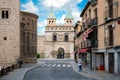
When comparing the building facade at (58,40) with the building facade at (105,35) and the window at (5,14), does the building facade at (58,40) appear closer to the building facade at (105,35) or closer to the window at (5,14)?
the window at (5,14)

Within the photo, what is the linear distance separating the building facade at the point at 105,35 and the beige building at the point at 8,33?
11062 millimetres

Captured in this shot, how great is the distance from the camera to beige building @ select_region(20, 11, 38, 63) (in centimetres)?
5956

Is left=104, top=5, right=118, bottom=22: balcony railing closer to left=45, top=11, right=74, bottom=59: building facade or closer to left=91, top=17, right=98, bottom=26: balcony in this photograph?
left=91, top=17, right=98, bottom=26: balcony

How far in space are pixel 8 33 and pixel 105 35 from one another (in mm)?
16577

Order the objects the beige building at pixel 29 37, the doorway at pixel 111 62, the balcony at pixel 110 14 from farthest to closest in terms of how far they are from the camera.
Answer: the beige building at pixel 29 37 < the doorway at pixel 111 62 < the balcony at pixel 110 14

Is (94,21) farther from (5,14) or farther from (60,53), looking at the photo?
(60,53)

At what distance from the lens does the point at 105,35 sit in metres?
30.8

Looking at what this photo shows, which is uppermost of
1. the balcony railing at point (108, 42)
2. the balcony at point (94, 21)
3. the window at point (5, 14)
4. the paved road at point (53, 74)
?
the window at point (5, 14)

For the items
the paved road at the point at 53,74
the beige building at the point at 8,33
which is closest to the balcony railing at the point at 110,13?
the paved road at the point at 53,74

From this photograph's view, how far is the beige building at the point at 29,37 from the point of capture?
5956 centimetres

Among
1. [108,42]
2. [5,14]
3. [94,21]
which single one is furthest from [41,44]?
[108,42]

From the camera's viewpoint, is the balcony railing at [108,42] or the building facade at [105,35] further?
the balcony railing at [108,42]

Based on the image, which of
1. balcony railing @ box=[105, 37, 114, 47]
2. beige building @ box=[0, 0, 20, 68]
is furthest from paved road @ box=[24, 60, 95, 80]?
beige building @ box=[0, 0, 20, 68]

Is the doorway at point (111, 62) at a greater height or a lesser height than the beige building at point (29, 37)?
lesser
